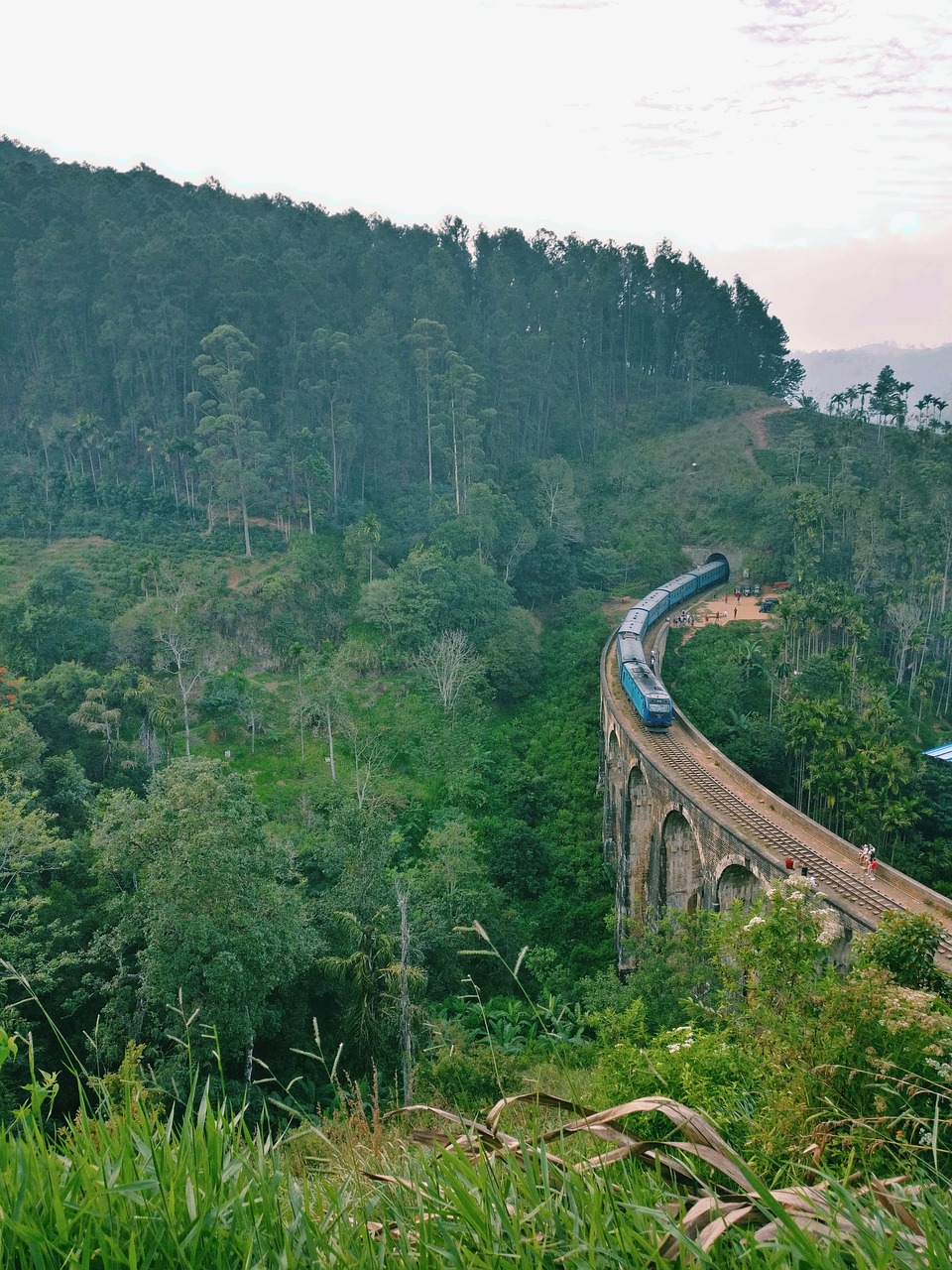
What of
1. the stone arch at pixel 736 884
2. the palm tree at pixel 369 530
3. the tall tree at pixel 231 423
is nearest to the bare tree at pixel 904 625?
the stone arch at pixel 736 884

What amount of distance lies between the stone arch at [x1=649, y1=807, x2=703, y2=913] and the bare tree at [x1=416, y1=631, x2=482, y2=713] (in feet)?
53.5

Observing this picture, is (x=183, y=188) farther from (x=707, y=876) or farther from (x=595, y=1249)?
(x=595, y=1249)

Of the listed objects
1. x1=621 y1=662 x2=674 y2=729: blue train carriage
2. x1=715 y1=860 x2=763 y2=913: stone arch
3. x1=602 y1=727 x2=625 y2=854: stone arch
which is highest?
x1=621 y1=662 x2=674 y2=729: blue train carriage

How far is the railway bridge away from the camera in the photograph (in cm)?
2119

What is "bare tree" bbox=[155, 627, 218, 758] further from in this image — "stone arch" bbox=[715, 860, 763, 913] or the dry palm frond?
the dry palm frond

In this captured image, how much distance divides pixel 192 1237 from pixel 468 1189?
0.61 m

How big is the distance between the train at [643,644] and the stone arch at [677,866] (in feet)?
18.7

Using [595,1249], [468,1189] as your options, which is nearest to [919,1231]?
[595,1249]

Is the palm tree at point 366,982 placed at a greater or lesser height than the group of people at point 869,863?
lesser

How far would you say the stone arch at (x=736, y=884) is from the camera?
2348 cm

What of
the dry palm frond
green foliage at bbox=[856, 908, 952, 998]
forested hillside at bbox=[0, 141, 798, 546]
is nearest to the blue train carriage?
green foliage at bbox=[856, 908, 952, 998]

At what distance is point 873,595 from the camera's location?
55.4 metres

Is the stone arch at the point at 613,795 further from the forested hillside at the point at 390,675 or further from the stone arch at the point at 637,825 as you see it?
the forested hillside at the point at 390,675

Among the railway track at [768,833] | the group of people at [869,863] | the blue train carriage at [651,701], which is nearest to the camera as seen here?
the railway track at [768,833]
